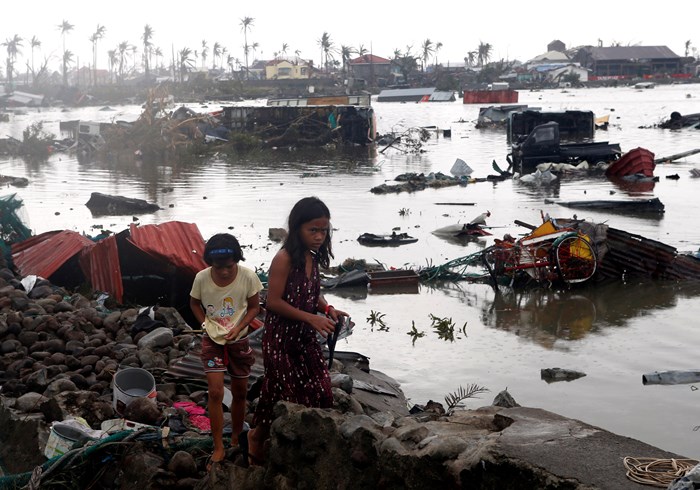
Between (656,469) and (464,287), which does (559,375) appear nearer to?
(464,287)

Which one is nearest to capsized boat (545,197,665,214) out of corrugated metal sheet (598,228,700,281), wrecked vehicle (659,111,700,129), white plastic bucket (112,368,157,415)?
corrugated metal sheet (598,228,700,281)

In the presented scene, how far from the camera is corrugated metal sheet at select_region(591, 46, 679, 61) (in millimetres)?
114125

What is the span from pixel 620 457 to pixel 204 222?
13.6 meters

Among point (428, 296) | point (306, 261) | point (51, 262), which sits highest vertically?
point (306, 261)

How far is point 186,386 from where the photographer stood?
618 centimetres

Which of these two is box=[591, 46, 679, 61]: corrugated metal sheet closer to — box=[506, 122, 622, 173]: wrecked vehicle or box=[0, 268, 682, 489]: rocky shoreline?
box=[506, 122, 622, 173]: wrecked vehicle

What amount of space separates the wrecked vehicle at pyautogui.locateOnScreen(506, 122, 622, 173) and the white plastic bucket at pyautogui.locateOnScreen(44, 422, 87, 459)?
2123 cm

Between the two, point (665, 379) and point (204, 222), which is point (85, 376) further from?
point (204, 222)

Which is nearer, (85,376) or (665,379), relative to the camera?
(85,376)

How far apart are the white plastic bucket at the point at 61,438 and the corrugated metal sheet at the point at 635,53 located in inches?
4616

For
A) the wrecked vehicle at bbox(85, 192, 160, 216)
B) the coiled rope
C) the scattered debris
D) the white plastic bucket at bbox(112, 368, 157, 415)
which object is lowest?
the scattered debris

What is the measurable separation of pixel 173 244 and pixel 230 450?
4.44 meters

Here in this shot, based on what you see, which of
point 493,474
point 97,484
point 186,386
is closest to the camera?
point 493,474

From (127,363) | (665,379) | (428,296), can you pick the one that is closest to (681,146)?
(428,296)
